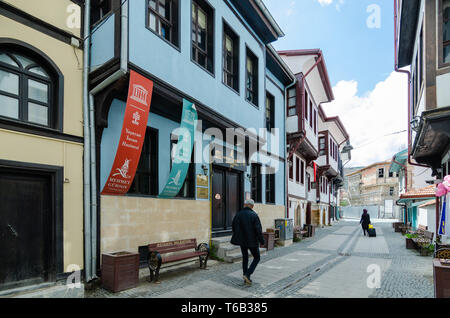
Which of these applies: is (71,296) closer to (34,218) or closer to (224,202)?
(34,218)

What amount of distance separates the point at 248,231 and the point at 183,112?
3.01m

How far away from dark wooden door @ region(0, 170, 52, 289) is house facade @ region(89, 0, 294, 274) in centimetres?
98

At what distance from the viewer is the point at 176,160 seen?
22.4 feet

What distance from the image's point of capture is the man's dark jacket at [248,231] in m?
6.24

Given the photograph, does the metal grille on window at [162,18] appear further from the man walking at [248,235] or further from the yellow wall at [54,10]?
the man walking at [248,235]

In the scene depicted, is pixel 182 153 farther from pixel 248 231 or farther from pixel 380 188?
pixel 380 188

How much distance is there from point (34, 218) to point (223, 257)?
497 centimetres

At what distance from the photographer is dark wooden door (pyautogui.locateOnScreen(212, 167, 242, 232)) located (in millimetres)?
10297

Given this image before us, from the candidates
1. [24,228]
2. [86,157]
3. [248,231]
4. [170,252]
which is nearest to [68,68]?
[86,157]

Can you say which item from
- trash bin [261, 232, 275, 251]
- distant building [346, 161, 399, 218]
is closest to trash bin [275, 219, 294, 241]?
trash bin [261, 232, 275, 251]

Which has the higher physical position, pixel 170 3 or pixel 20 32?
pixel 170 3

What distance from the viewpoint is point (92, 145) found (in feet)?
20.2

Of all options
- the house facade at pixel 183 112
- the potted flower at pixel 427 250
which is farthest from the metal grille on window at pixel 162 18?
the potted flower at pixel 427 250
